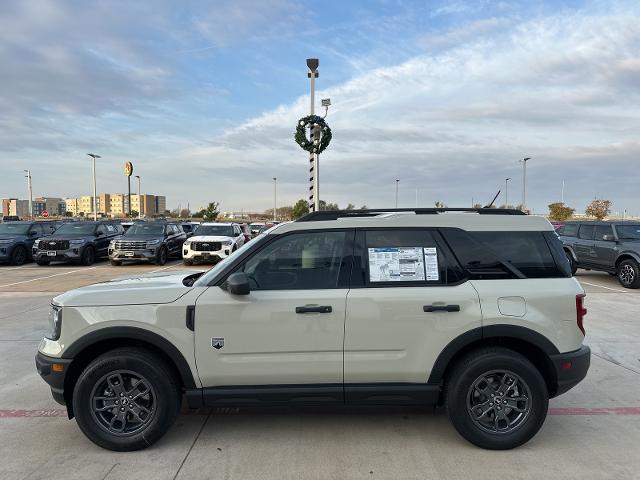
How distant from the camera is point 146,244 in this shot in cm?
1712

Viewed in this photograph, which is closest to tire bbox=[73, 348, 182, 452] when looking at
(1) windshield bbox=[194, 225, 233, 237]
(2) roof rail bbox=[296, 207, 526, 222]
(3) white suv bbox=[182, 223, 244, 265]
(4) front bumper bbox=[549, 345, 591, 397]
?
(2) roof rail bbox=[296, 207, 526, 222]

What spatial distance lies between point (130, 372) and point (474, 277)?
8.88 feet

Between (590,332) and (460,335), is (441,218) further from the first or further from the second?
(590,332)

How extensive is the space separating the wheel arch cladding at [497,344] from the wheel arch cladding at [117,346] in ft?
6.19

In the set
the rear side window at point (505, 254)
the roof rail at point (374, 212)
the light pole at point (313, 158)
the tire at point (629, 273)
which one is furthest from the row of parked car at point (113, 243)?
the rear side window at point (505, 254)

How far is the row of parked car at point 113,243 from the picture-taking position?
55.9ft

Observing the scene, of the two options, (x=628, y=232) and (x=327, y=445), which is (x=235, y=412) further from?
(x=628, y=232)

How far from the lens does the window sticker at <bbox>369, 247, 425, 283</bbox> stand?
12.2 feet

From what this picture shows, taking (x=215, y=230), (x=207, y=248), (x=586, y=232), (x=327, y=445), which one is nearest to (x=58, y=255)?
(x=207, y=248)

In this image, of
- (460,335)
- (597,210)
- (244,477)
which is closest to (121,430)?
(244,477)

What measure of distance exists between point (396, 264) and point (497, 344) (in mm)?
1011

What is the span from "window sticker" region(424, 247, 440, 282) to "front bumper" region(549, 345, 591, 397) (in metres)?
1.06

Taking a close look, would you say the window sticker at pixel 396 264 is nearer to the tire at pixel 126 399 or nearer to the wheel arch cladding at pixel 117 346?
the wheel arch cladding at pixel 117 346

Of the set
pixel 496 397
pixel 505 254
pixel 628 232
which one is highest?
pixel 505 254
